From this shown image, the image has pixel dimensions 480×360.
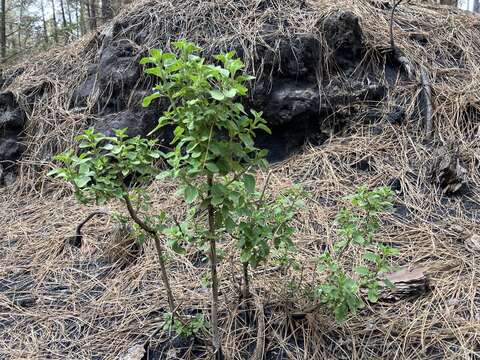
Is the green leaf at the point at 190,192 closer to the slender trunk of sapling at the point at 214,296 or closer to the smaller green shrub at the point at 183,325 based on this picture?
the slender trunk of sapling at the point at 214,296

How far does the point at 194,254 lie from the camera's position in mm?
2404

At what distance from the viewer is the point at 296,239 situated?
7.86 feet

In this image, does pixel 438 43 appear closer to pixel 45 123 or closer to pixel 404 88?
pixel 404 88

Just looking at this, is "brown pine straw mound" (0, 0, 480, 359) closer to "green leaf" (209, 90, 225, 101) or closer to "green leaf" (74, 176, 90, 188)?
"green leaf" (74, 176, 90, 188)

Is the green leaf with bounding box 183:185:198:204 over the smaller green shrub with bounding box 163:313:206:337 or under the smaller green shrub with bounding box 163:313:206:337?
over

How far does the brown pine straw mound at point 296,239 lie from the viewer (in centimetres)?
182

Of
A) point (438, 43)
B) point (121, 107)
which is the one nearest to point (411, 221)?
point (438, 43)

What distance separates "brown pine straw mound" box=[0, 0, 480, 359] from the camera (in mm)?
1817

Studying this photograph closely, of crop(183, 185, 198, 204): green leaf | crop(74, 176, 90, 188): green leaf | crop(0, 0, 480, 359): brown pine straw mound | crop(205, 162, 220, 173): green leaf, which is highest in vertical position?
crop(74, 176, 90, 188): green leaf

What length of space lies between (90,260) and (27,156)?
1.77 meters

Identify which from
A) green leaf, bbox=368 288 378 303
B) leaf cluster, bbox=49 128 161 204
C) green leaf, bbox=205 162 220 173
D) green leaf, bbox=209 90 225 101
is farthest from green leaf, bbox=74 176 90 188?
green leaf, bbox=368 288 378 303

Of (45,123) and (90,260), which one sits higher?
(45,123)

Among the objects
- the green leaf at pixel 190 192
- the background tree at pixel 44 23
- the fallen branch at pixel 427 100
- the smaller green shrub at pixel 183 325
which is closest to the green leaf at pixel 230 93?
the green leaf at pixel 190 192

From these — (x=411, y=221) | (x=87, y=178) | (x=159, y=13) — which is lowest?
(x=411, y=221)
